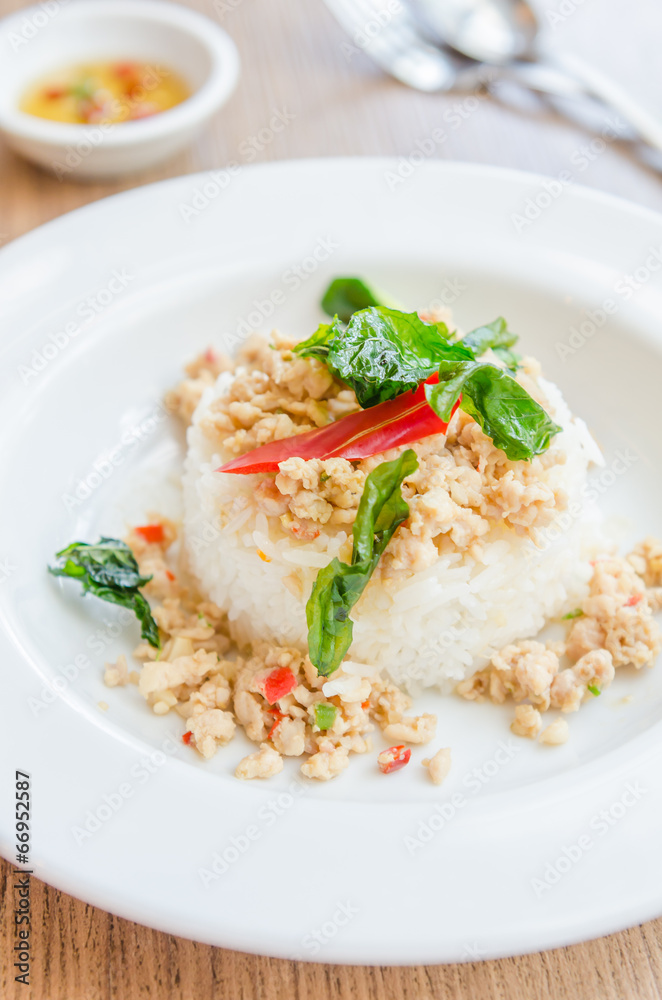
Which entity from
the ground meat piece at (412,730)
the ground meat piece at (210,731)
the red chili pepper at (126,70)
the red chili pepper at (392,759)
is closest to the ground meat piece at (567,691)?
the ground meat piece at (412,730)

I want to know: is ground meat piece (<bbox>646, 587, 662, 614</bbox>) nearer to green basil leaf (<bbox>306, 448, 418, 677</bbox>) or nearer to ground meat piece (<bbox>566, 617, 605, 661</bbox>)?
ground meat piece (<bbox>566, 617, 605, 661</bbox>)

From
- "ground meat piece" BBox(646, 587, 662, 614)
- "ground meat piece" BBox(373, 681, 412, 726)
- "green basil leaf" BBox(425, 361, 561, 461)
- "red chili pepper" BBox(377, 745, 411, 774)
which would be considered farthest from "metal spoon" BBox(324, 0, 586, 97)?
"red chili pepper" BBox(377, 745, 411, 774)

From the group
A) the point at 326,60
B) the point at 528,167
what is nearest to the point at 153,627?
the point at 528,167

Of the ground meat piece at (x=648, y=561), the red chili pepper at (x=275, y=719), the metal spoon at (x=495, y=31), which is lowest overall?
the red chili pepper at (x=275, y=719)

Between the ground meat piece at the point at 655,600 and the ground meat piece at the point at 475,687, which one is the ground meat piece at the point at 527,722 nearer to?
the ground meat piece at the point at 475,687

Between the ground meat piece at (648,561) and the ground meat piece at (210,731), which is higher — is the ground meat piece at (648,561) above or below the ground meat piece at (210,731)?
above

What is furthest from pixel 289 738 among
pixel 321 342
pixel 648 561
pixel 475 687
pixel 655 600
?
pixel 648 561

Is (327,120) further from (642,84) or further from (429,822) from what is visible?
(429,822)
